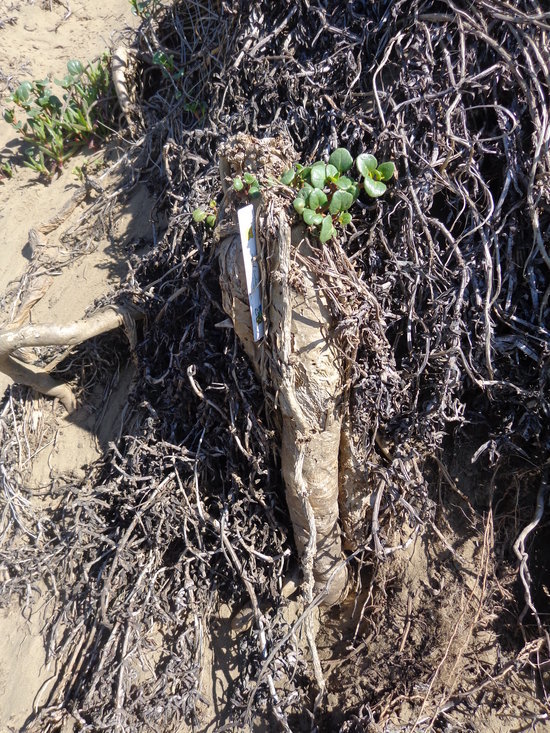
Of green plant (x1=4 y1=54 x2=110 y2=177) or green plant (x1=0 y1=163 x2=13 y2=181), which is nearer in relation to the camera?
green plant (x1=4 y1=54 x2=110 y2=177)

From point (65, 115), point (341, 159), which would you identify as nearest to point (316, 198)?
point (341, 159)

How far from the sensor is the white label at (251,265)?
1907mm

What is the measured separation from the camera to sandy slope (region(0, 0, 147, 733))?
2.59 metres

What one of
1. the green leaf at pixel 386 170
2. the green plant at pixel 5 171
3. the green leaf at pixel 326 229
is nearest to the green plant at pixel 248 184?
the green leaf at pixel 326 229

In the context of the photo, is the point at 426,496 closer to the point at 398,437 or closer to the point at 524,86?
the point at 398,437

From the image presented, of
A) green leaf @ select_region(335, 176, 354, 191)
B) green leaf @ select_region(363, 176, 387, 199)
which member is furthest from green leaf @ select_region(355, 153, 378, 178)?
green leaf @ select_region(335, 176, 354, 191)

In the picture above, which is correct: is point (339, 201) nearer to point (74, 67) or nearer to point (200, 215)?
point (200, 215)

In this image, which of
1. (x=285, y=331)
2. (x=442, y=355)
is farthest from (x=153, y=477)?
(x=442, y=355)

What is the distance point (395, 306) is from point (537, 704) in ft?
5.50

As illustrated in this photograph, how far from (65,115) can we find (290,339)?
2.91 meters

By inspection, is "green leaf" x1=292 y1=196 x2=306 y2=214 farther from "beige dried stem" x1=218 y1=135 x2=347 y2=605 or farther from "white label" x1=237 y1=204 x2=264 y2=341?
"white label" x1=237 y1=204 x2=264 y2=341

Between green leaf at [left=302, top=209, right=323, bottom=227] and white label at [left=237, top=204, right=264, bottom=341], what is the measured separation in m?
0.19

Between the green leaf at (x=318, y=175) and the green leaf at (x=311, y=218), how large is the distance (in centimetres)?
11

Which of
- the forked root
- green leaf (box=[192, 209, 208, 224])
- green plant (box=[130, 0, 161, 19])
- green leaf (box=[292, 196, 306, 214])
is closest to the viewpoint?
green leaf (box=[292, 196, 306, 214])
